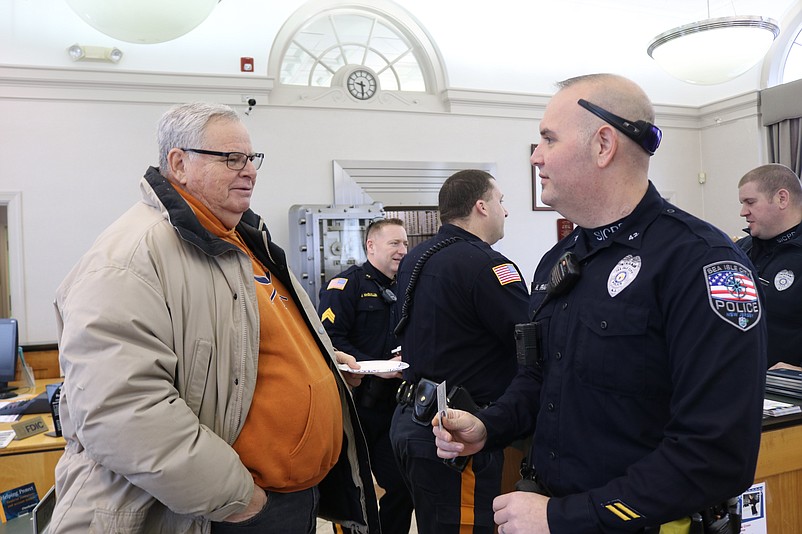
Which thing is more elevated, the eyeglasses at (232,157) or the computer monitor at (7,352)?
the eyeglasses at (232,157)

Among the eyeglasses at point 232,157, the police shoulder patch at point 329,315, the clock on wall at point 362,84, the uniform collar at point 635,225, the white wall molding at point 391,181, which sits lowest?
the police shoulder patch at point 329,315

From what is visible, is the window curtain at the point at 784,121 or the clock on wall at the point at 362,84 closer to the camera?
the clock on wall at the point at 362,84

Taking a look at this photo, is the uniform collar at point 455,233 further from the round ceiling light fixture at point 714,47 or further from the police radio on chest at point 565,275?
the round ceiling light fixture at point 714,47

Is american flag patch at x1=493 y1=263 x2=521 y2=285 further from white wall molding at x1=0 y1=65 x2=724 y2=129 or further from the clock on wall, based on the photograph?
the clock on wall

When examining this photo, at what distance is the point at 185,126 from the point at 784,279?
2.89 metres

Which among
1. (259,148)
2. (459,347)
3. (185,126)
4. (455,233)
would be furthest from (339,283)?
(259,148)

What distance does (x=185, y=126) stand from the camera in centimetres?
165

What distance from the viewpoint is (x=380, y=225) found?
3.58 metres

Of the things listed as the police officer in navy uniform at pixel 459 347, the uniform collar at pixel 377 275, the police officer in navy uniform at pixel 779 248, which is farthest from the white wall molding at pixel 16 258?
the police officer in navy uniform at pixel 779 248

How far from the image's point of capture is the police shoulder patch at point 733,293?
1053 mm

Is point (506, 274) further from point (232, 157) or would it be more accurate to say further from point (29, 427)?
point (29, 427)

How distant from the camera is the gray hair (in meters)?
1.65

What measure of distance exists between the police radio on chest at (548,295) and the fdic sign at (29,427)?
8.31 ft

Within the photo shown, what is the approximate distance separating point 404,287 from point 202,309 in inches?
46.2
